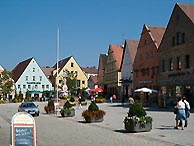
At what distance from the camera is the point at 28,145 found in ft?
31.3

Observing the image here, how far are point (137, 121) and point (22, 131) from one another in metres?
9.25

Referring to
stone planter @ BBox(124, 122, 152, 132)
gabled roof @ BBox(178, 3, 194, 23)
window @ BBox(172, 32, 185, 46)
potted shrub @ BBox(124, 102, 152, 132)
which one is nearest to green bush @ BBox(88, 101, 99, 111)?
potted shrub @ BBox(124, 102, 152, 132)

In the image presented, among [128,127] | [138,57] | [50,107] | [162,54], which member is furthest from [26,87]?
[128,127]

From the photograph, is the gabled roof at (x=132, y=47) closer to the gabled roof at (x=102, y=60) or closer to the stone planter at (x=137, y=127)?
the gabled roof at (x=102, y=60)

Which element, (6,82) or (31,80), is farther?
(31,80)

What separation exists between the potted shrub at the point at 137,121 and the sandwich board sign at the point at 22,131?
352 inches

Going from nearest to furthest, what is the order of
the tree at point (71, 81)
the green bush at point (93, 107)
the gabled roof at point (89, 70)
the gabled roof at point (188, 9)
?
the green bush at point (93, 107)
the gabled roof at point (188, 9)
the tree at point (71, 81)
the gabled roof at point (89, 70)

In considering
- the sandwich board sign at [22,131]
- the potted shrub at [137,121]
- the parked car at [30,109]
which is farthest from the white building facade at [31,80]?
the sandwich board sign at [22,131]

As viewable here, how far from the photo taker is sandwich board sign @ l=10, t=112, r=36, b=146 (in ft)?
31.3

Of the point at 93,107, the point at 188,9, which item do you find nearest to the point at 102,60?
the point at 188,9

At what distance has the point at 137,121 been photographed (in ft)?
59.0

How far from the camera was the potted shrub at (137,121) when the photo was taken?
18.0 meters

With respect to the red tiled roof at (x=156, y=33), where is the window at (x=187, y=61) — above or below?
below

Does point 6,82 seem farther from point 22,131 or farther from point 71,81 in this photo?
point 22,131
